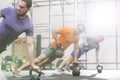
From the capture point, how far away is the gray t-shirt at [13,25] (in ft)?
14.0

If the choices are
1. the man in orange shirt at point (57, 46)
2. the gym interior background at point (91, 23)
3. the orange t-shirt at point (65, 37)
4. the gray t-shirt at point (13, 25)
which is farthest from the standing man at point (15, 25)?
the gym interior background at point (91, 23)

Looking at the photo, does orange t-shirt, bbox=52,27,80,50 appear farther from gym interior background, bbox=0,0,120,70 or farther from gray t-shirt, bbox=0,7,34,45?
gym interior background, bbox=0,0,120,70

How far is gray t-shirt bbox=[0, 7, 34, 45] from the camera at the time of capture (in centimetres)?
425

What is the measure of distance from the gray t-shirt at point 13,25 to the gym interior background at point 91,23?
6.20m

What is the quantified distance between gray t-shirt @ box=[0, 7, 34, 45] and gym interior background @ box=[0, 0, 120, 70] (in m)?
6.20

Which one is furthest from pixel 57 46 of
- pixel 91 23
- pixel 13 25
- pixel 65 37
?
pixel 91 23

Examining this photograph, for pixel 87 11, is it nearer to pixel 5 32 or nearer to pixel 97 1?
pixel 97 1

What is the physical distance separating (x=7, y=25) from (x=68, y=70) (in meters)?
3.20

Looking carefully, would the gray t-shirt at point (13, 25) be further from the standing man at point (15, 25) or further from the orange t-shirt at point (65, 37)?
the orange t-shirt at point (65, 37)

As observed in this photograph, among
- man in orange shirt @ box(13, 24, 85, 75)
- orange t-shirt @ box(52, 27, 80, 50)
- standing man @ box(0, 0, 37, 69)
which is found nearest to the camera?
standing man @ box(0, 0, 37, 69)

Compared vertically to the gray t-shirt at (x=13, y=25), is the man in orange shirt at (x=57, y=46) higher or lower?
lower

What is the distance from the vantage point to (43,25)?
11.5 m

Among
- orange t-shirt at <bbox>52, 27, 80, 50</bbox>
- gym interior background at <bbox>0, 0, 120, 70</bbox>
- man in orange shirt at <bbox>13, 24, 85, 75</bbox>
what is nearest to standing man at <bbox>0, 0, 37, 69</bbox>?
man in orange shirt at <bbox>13, 24, 85, 75</bbox>

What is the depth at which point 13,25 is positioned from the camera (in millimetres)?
4328
